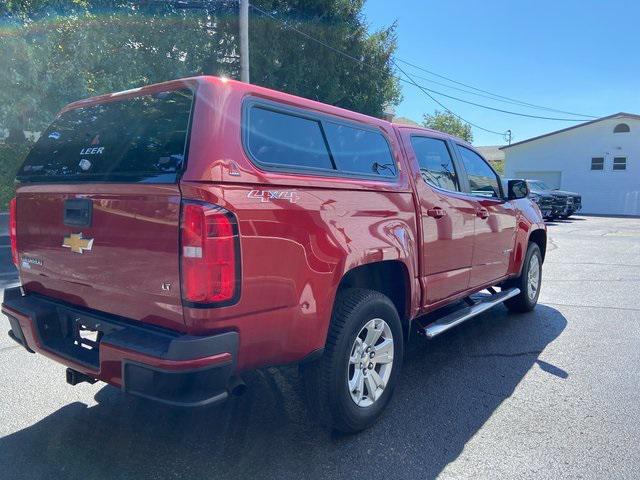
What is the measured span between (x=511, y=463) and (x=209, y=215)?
219 cm

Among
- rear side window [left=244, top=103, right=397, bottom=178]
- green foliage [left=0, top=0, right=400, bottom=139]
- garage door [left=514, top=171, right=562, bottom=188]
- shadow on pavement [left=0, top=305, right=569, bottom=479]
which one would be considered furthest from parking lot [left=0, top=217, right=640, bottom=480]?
garage door [left=514, top=171, right=562, bottom=188]

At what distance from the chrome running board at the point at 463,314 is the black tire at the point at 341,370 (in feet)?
2.76

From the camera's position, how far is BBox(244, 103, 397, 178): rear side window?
2637 millimetres

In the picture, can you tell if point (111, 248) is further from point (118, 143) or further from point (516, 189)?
point (516, 189)

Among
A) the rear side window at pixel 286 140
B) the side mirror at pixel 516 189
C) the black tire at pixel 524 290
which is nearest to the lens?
the rear side window at pixel 286 140

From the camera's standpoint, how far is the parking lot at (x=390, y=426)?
2762 millimetres

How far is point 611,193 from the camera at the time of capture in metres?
30.0

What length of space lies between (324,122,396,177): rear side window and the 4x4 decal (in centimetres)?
65

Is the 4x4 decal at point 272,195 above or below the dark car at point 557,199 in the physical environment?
above

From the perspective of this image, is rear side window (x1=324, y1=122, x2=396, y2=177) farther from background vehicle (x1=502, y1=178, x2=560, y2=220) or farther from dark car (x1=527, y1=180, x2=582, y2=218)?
dark car (x1=527, y1=180, x2=582, y2=218)

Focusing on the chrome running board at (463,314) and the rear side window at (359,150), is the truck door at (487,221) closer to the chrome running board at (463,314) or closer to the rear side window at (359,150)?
the chrome running board at (463,314)

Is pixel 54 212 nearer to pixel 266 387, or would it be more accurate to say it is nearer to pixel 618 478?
pixel 266 387

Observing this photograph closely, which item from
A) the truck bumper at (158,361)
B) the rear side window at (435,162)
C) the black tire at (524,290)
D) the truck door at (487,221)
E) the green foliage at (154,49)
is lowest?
the black tire at (524,290)

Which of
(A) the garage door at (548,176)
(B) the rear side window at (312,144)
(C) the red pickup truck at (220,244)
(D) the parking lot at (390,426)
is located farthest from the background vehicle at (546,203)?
(B) the rear side window at (312,144)
